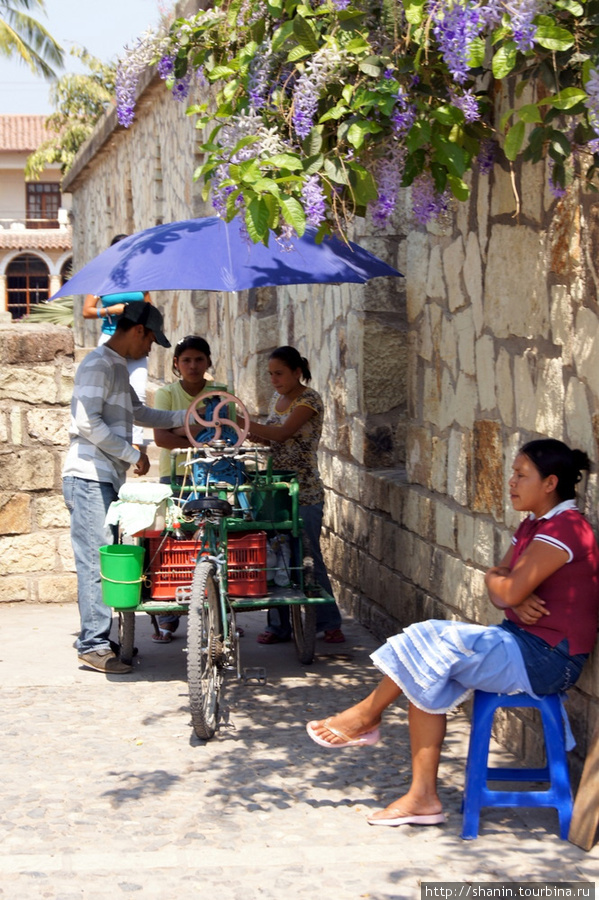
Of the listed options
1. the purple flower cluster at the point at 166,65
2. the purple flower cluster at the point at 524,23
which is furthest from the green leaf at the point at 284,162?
the purple flower cluster at the point at 166,65

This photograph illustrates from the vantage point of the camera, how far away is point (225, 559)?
577cm

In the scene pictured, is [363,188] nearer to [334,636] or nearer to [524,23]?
[524,23]

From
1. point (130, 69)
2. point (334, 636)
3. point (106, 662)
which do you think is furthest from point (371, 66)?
point (334, 636)

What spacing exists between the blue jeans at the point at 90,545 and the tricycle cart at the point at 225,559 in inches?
7.1

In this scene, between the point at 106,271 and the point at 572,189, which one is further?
the point at 106,271

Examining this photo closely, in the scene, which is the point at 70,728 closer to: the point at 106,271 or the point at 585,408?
the point at 106,271

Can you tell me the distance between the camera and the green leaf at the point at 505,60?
3.82m

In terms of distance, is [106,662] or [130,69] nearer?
[130,69]

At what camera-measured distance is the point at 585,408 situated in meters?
4.40

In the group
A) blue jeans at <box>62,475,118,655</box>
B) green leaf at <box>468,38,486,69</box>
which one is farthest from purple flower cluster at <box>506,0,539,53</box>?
blue jeans at <box>62,475,118,655</box>

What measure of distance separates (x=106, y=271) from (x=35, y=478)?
2392mm

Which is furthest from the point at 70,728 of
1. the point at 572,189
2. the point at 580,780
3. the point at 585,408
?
the point at 572,189

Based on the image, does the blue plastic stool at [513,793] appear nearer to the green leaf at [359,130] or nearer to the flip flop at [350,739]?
the flip flop at [350,739]

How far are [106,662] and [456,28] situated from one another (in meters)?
3.78
